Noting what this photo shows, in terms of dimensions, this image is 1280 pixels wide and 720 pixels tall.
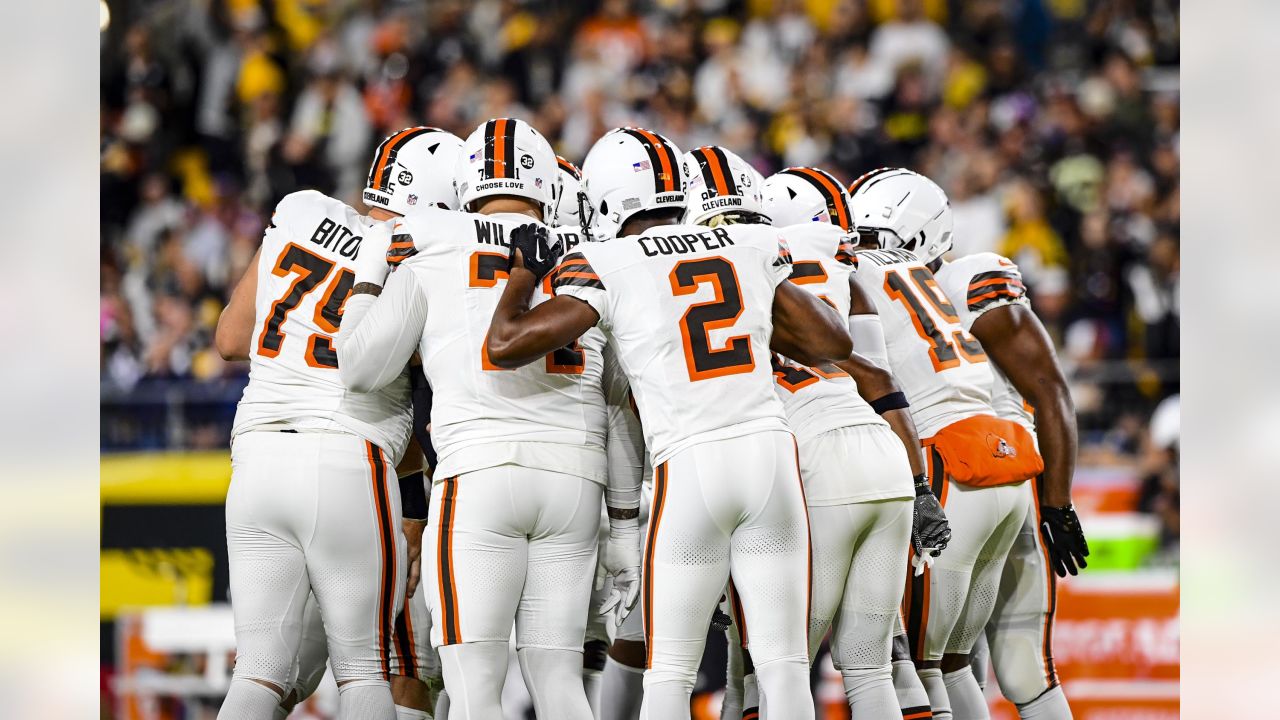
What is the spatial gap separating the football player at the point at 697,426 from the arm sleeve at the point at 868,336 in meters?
0.71

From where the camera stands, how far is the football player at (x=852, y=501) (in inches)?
173

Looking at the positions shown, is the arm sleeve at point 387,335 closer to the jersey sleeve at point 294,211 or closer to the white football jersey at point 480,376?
the white football jersey at point 480,376

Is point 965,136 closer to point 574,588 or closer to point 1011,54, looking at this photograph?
point 1011,54

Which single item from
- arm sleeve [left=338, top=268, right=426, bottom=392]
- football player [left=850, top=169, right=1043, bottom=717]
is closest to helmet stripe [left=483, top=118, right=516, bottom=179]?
arm sleeve [left=338, top=268, right=426, bottom=392]

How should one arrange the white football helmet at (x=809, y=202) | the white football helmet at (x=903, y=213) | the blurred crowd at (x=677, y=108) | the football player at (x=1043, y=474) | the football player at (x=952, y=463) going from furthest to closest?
the blurred crowd at (x=677, y=108)
the white football helmet at (x=903, y=213)
the football player at (x=1043, y=474)
the white football helmet at (x=809, y=202)
the football player at (x=952, y=463)

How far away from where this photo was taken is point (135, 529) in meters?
7.97

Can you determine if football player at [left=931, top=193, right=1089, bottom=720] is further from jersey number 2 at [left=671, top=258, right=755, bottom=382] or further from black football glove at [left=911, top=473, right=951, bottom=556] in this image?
jersey number 2 at [left=671, top=258, right=755, bottom=382]

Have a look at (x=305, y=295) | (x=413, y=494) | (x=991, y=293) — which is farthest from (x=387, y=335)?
(x=991, y=293)

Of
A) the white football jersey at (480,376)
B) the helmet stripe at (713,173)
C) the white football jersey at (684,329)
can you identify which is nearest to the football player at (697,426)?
the white football jersey at (684,329)

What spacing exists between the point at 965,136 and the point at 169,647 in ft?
23.3

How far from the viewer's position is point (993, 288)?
17.5 feet

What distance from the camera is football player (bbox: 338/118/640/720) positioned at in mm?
4047

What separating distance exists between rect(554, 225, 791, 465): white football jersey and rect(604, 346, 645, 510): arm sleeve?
21.4 inches
